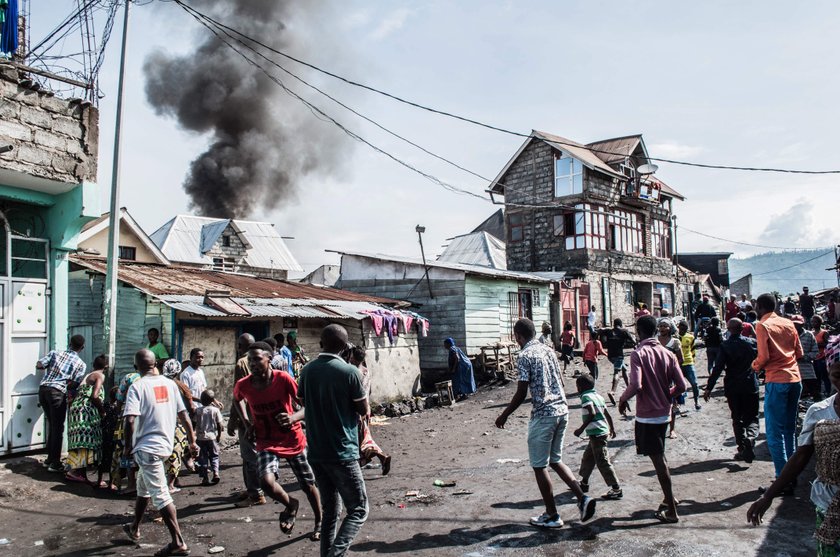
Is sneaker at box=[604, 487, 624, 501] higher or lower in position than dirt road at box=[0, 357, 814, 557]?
higher

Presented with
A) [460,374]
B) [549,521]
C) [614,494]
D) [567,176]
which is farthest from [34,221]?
[567,176]

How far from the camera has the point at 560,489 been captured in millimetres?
6621

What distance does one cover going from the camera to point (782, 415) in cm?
618

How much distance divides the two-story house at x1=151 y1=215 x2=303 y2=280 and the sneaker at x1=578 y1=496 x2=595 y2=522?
28.5 metres

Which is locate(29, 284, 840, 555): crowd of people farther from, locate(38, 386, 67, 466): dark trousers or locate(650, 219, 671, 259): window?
locate(650, 219, 671, 259): window

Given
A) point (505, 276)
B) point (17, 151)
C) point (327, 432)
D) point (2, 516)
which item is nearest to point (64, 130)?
point (17, 151)

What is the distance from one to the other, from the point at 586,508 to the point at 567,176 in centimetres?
2442

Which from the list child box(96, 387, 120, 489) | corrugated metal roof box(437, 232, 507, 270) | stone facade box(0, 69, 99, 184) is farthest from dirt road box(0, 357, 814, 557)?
corrugated metal roof box(437, 232, 507, 270)

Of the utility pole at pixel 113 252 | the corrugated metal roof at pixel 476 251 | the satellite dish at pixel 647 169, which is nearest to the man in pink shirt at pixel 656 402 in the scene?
the utility pole at pixel 113 252

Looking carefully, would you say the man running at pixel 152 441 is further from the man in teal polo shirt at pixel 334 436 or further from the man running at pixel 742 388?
the man running at pixel 742 388

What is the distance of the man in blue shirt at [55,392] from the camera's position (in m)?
7.95

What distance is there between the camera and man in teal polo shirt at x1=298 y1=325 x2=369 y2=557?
440 cm

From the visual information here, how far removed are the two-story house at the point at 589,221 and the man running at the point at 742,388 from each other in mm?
17691

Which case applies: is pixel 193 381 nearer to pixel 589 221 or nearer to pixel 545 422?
pixel 545 422
